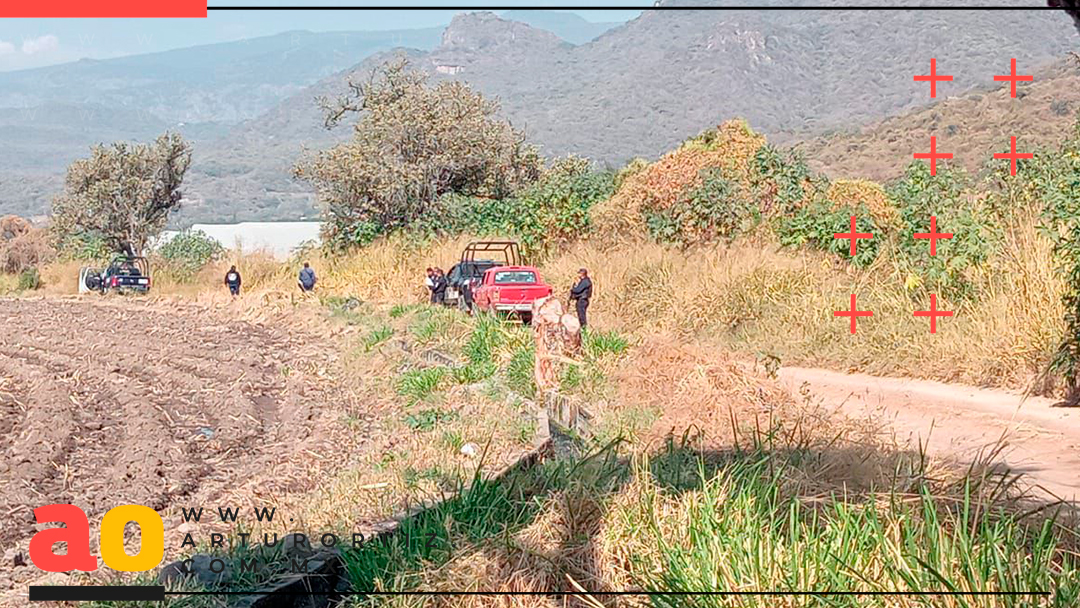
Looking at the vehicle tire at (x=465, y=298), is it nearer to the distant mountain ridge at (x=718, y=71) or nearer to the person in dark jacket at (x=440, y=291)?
the person in dark jacket at (x=440, y=291)

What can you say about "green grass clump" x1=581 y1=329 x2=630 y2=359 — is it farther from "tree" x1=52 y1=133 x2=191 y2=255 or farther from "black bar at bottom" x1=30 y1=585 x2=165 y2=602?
"tree" x1=52 y1=133 x2=191 y2=255

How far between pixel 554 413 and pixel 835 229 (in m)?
10.1

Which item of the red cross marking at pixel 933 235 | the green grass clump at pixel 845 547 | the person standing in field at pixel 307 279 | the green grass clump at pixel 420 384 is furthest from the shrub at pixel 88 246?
the green grass clump at pixel 845 547

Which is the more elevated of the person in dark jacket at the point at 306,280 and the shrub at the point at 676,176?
the shrub at the point at 676,176

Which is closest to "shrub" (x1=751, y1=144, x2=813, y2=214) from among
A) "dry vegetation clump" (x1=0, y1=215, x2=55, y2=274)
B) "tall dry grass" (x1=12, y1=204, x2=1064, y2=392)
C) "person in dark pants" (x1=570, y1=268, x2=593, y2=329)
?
"tall dry grass" (x1=12, y1=204, x2=1064, y2=392)

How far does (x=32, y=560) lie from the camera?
6.91m

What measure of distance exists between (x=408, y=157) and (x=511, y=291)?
1542 cm

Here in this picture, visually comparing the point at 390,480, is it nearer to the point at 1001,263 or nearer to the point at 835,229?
the point at 1001,263

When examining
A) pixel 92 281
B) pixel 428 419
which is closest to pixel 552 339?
pixel 428 419

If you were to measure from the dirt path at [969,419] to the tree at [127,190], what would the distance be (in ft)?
92.2

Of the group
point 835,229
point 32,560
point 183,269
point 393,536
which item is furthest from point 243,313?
point 393,536

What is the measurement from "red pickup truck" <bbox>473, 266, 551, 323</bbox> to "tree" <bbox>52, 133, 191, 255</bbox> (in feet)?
61.7

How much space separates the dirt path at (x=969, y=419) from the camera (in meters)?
7.84

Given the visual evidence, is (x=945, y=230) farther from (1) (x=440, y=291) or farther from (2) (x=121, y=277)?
(2) (x=121, y=277)
